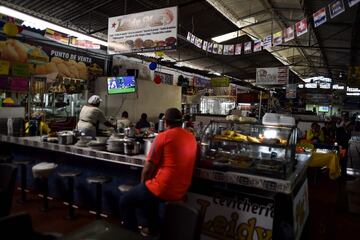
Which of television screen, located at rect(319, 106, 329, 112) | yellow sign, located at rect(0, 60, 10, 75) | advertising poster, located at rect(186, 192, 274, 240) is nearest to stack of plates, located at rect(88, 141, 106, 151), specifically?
advertising poster, located at rect(186, 192, 274, 240)

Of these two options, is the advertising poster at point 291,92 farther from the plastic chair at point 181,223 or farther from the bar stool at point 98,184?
the plastic chair at point 181,223

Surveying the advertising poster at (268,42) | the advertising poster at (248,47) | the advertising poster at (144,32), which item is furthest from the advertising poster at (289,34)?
the advertising poster at (144,32)

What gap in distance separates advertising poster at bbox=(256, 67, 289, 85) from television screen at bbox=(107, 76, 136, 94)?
4826 mm

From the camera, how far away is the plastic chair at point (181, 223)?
1708mm

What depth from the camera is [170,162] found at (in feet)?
8.92

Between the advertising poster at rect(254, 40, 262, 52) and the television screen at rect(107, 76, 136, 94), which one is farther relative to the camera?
the television screen at rect(107, 76, 136, 94)

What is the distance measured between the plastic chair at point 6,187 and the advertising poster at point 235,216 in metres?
1.68

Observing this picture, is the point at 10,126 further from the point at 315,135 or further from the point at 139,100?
the point at 315,135

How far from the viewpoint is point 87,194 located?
4.40m

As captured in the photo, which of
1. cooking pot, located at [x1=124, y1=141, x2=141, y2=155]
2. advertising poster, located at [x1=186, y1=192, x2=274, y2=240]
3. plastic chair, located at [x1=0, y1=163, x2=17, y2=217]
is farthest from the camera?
→ cooking pot, located at [x1=124, y1=141, x2=141, y2=155]

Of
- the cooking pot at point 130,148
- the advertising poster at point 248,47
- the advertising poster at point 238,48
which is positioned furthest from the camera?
the advertising poster at point 238,48

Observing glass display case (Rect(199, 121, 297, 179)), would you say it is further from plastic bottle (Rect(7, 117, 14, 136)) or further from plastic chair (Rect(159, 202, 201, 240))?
plastic bottle (Rect(7, 117, 14, 136))

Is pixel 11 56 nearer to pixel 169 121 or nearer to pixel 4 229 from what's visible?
pixel 169 121

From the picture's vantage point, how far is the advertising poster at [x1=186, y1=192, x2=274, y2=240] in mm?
2947
